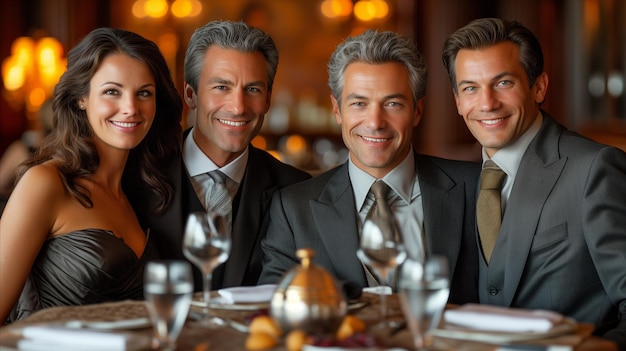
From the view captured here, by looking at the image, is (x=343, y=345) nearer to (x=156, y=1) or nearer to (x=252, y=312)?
(x=252, y=312)

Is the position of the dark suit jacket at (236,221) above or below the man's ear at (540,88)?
below

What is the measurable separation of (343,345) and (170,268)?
1.31 ft

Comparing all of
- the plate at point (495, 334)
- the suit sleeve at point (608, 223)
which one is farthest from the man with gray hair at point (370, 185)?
the plate at point (495, 334)

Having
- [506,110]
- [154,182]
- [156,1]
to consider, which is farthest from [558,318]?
[156,1]

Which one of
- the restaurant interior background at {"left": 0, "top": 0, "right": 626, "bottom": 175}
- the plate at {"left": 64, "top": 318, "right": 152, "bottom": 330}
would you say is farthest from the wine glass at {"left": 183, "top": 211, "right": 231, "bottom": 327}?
the restaurant interior background at {"left": 0, "top": 0, "right": 626, "bottom": 175}

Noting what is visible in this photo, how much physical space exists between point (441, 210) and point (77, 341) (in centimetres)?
152

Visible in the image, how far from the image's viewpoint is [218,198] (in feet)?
10.6

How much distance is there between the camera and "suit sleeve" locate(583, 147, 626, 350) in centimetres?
244

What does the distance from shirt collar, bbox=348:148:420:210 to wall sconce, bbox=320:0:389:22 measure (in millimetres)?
7789

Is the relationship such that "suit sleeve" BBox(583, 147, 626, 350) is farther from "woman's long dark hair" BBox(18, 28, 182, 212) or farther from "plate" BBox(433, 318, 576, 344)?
"woman's long dark hair" BBox(18, 28, 182, 212)

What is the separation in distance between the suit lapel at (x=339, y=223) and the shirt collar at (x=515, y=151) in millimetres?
536

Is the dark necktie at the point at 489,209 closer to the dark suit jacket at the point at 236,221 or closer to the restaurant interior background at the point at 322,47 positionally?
the dark suit jacket at the point at 236,221

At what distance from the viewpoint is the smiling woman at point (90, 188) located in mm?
2545

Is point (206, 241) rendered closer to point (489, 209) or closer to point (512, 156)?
point (489, 209)
